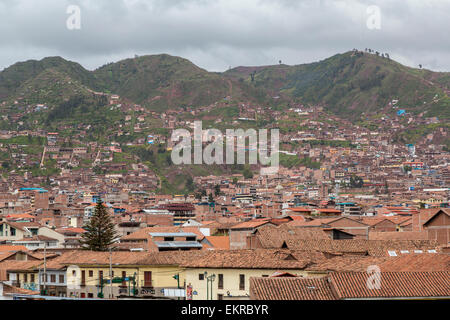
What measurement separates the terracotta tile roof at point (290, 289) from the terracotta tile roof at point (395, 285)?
0.31 meters

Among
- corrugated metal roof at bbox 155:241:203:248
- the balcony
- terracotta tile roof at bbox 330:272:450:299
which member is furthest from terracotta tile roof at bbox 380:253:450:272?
corrugated metal roof at bbox 155:241:203:248

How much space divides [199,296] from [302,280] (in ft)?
33.1

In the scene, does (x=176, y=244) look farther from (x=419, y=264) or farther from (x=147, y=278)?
(x=419, y=264)

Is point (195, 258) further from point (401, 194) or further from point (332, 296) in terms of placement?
point (401, 194)

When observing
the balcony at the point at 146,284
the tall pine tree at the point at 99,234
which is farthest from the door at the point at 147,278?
the tall pine tree at the point at 99,234

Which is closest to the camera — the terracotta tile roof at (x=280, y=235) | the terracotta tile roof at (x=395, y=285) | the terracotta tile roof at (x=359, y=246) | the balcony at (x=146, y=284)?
the terracotta tile roof at (x=395, y=285)

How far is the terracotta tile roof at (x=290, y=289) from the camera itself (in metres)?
17.8

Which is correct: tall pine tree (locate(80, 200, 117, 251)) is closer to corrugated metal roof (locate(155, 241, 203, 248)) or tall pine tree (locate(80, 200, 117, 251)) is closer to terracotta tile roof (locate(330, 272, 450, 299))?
corrugated metal roof (locate(155, 241, 203, 248))

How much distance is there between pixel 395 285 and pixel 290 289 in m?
2.62

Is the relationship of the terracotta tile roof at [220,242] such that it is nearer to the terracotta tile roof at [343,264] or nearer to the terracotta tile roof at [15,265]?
the terracotta tile roof at [15,265]

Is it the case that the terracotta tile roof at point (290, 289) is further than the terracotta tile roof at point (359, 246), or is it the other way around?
the terracotta tile roof at point (359, 246)

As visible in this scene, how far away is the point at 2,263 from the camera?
42125 millimetres

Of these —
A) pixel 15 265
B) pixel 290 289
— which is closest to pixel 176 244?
pixel 15 265
